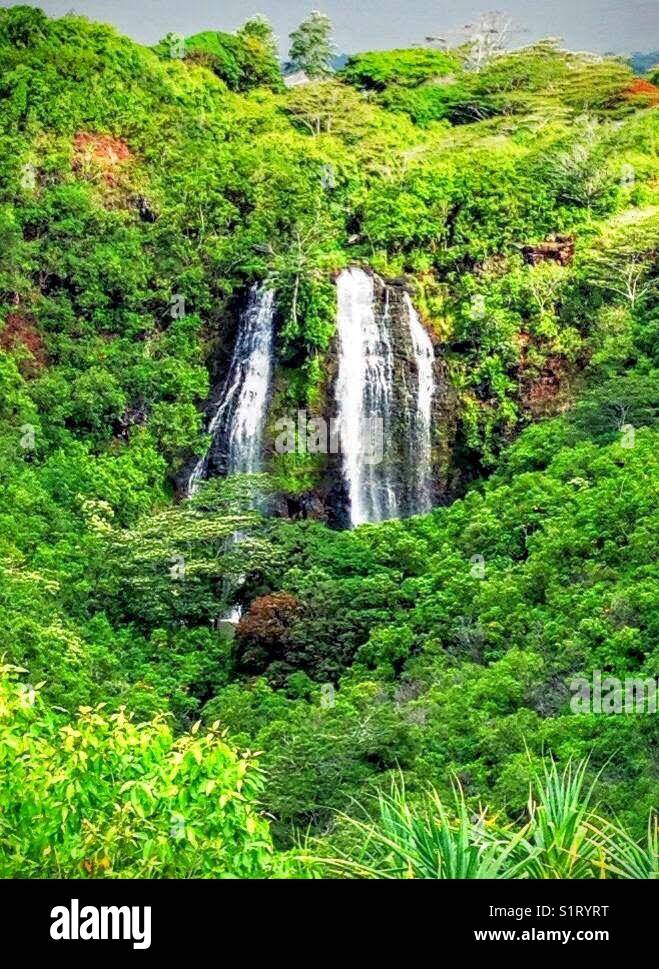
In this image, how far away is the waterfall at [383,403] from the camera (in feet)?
58.2

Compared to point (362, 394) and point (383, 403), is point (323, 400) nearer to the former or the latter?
point (362, 394)

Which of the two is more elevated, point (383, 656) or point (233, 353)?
point (233, 353)

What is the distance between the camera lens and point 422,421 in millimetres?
17984

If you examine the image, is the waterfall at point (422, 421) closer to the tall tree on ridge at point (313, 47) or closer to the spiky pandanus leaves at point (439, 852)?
the tall tree on ridge at point (313, 47)

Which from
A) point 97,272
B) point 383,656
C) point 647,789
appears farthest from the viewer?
point 97,272

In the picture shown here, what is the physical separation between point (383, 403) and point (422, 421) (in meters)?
0.44

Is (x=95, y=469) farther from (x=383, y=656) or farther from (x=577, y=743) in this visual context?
(x=577, y=743)

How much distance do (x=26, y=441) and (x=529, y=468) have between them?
15.8ft

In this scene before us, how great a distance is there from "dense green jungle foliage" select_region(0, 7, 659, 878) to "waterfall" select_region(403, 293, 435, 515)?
24 cm

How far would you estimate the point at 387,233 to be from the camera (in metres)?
18.9

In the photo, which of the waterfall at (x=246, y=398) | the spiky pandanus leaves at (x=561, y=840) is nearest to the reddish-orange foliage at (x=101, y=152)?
the waterfall at (x=246, y=398)
